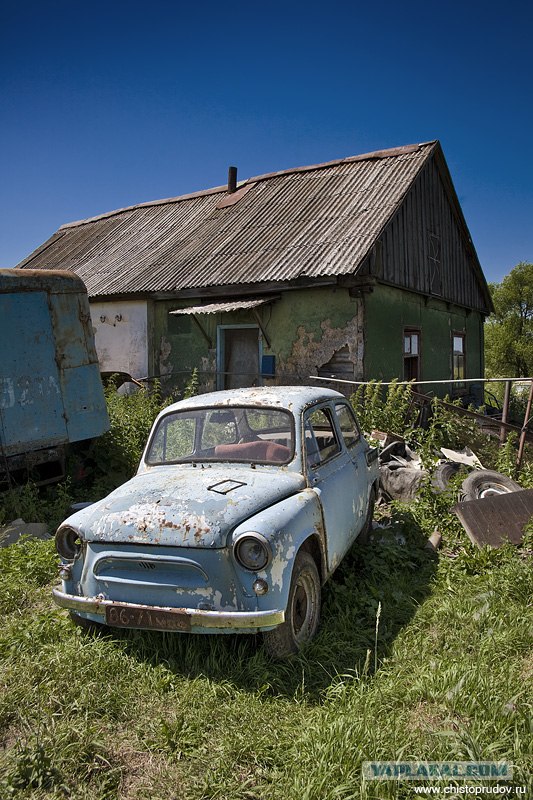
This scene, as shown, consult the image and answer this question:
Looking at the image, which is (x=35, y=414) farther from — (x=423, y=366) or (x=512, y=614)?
(x=423, y=366)

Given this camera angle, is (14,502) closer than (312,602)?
No

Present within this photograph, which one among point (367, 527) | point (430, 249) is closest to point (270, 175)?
point (430, 249)

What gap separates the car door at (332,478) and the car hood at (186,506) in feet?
0.86

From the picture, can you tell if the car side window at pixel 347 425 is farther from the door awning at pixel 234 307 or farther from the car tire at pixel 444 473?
the door awning at pixel 234 307

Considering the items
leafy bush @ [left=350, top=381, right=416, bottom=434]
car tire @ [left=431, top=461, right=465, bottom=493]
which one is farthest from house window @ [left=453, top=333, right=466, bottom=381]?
car tire @ [left=431, top=461, right=465, bottom=493]

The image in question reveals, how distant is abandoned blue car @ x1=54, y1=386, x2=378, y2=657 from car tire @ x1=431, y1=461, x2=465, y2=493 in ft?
7.62

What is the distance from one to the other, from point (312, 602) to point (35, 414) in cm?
460

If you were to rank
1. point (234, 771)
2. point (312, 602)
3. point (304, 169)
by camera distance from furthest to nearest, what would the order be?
1. point (304, 169)
2. point (312, 602)
3. point (234, 771)

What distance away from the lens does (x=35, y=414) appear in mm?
6688

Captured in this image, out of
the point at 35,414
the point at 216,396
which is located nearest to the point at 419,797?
the point at 216,396

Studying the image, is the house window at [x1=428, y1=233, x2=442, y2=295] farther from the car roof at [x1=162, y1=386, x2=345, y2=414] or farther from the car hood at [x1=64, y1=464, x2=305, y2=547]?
the car hood at [x1=64, y1=464, x2=305, y2=547]

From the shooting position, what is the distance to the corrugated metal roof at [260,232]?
10.8 m

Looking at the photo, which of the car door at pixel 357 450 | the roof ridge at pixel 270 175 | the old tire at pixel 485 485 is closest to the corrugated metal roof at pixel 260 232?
the roof ridge at pixel 270 175

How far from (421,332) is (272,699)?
11.3 meters
